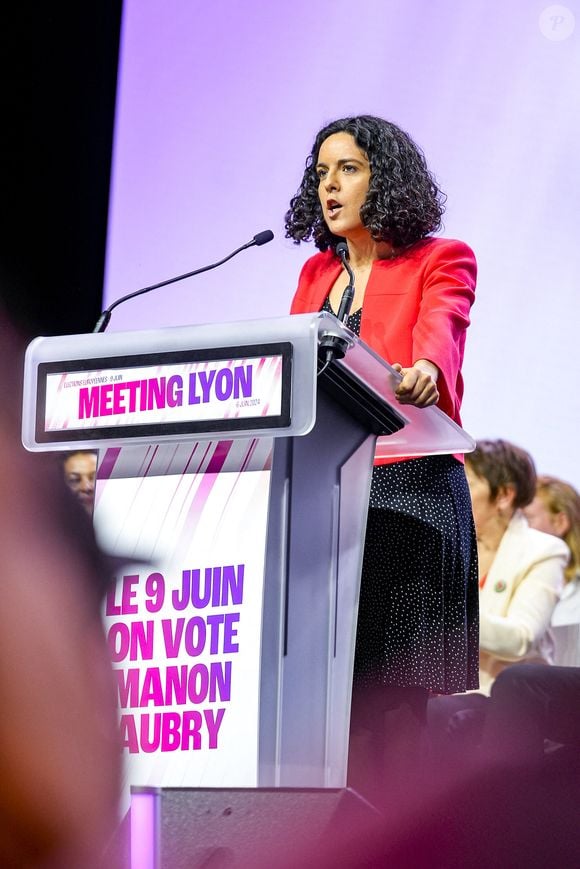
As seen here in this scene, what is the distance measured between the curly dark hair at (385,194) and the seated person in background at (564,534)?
0.68m

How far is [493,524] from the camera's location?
243 cm

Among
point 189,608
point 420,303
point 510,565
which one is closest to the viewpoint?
point 189,608

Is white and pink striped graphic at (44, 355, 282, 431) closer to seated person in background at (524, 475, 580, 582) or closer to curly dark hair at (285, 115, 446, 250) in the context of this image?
curly dark hair at (285, 115, 446, 250)

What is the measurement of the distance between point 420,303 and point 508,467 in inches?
30.0

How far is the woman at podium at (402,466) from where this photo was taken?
5.04ft

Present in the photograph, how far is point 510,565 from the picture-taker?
2379 millimetres

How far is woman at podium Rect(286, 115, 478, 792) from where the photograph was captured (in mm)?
1536

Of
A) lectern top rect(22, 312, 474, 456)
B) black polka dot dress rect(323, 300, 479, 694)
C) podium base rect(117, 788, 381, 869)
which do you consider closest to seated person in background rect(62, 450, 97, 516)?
black polka dot dress rect(323, 300, 479, 694)

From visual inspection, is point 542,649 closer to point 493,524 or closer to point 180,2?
point 493,524

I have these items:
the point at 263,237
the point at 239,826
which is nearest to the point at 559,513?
the point at 263,237

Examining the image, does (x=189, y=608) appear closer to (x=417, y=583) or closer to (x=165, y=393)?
(x=165, y=393)

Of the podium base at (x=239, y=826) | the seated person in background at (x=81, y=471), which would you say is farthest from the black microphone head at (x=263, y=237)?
the seated person in background at (x=81, y=471)

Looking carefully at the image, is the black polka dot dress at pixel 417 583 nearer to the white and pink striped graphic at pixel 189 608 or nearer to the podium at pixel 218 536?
the podium at pixel 218 536

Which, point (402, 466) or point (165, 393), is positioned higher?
point (165, 393)
